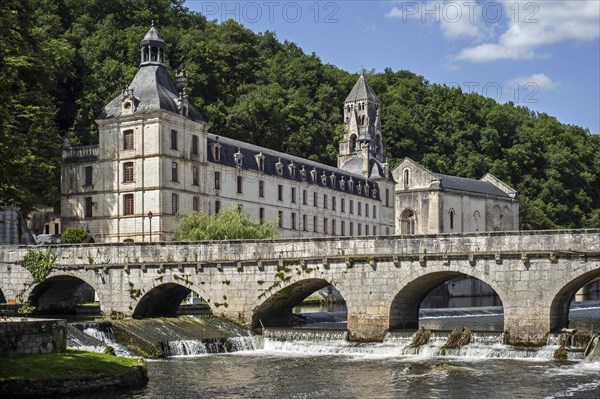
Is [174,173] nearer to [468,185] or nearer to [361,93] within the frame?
[361,93]

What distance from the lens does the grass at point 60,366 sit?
29984 millimetres

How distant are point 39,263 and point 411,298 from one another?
21.6 metres

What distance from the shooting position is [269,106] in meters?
109

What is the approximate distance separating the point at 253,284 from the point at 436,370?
15100 millimetres

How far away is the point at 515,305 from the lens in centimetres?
4456

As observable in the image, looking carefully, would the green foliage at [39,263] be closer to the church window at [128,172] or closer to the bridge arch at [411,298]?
the church window at [128,172]

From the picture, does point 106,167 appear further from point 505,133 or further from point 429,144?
point 505,133

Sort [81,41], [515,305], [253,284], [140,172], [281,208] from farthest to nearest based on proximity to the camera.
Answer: [81,41] < [281,208] < [140,172] < [253,284] < [515,305]

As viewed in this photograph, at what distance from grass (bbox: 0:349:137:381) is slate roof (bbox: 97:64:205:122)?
4075 cm

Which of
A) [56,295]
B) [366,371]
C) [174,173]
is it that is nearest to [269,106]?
[174,173]

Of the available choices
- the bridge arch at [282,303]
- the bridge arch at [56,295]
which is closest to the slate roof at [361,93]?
the bridge arch at [56,295]

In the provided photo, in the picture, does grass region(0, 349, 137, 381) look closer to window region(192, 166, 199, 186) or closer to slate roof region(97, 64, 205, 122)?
slate roof region(97, 64, 205, 122)

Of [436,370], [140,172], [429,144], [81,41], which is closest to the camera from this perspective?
[436,370]

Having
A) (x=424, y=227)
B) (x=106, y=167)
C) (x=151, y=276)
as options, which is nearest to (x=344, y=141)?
(x=424, y=227)
